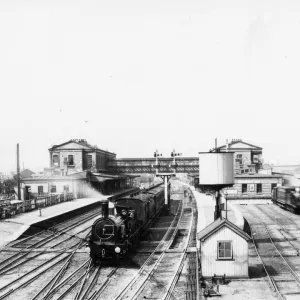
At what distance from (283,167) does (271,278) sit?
114 metres

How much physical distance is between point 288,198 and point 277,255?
19583 millimetres

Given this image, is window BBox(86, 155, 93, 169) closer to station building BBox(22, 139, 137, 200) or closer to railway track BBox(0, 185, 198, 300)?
station building BBox(22, 139, 137, 200)

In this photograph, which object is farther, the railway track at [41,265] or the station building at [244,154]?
the station building at [244,154]

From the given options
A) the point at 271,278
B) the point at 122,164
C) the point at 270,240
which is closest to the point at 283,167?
the point at 122,164

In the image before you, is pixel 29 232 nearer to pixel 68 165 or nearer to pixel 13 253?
pixel 13 253

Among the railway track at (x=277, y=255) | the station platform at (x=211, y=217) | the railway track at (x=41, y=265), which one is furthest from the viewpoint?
the station platform at (x=211, y=217)

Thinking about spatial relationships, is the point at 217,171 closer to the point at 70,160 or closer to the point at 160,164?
the point at 160,164

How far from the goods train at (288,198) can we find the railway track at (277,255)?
4.30 metres

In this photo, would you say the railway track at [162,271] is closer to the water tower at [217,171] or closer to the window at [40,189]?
the water tower at [217,171]

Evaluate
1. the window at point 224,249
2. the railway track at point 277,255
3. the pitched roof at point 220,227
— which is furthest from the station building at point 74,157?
the window at point 224,249

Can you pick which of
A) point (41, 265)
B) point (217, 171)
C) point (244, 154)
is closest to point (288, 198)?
point (217, 171)

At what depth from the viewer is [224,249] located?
14336 millimetres

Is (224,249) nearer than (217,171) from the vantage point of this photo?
Yes

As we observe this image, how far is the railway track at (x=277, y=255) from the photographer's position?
527 inches
